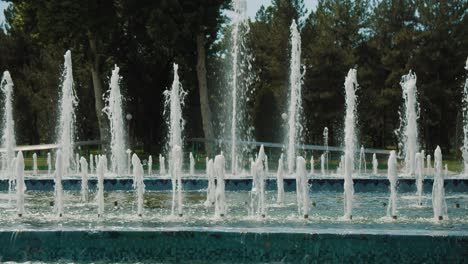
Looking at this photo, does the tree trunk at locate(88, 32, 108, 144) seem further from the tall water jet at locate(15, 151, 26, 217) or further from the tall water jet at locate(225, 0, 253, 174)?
the tall water jet at locate(15, 151, 26, 217)

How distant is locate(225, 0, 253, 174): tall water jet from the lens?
23109 millimetres

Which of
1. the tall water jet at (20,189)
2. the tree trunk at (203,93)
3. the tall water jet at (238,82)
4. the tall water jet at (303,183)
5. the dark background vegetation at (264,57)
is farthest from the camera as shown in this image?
the tree trunk at (203,93)

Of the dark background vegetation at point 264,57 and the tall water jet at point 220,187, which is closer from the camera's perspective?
the tall water jet at point 220,187

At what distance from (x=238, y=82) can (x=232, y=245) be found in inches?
818

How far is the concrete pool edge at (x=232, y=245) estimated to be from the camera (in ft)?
22.7

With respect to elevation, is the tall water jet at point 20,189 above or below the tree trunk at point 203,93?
below

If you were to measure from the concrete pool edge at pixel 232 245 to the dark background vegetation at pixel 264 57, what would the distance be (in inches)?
692

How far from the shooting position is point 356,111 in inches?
1283

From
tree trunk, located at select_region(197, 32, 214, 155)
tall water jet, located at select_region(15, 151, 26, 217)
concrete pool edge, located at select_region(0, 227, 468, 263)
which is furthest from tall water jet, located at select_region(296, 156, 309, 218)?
tree trunk, located at select_region(197, 32, 214, 155)

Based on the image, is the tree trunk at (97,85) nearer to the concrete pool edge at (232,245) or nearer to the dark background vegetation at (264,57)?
the dark background vegetation at (264,57)

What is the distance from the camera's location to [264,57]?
114 ft

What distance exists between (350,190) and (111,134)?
18.6 metres

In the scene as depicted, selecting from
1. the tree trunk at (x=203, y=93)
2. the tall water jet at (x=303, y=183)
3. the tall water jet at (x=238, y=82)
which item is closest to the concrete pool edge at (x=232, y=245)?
the tall water jet at (x=303, y=183)

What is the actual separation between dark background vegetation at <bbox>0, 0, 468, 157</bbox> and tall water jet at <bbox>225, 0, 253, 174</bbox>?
0.68 metres
